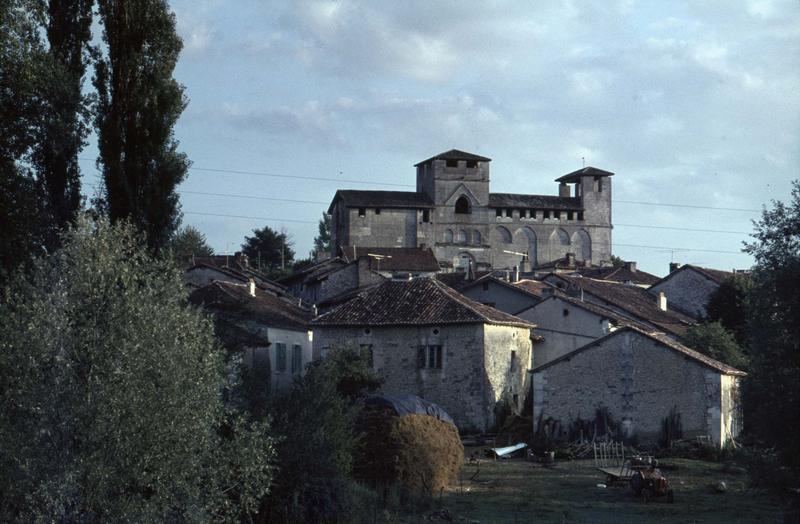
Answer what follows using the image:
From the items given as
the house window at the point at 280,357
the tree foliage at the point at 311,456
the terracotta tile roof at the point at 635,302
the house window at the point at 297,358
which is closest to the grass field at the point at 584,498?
the tree foliage at the point at 311,456

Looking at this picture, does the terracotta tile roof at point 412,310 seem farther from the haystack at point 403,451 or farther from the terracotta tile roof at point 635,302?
the haystack at point 403,451

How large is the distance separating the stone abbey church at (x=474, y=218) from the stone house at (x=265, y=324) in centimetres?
4968

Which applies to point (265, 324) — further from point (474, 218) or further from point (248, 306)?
point (474, 218)

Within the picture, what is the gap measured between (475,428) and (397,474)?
1179 cm

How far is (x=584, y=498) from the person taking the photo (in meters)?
32.8

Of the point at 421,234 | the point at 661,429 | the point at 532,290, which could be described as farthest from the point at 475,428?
the point at 421,234

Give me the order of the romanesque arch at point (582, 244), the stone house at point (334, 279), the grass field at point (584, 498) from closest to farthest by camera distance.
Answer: the grass field at point (584, 498) → the stone house at point (334, 279) → the romanesque arch at point (582, 244)

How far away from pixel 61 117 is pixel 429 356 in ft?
65.7

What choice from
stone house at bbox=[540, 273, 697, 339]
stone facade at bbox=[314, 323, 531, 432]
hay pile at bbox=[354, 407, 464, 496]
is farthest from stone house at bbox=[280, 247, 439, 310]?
hay pile at bbox=[354, 407, 464, 496]

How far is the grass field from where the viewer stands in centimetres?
2950

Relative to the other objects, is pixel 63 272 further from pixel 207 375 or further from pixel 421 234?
pixel 421 234

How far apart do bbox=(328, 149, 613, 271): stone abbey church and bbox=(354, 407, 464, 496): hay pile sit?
7208cm

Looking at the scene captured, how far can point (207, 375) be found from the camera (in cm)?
2284

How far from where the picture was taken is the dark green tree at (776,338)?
72.6 ft
